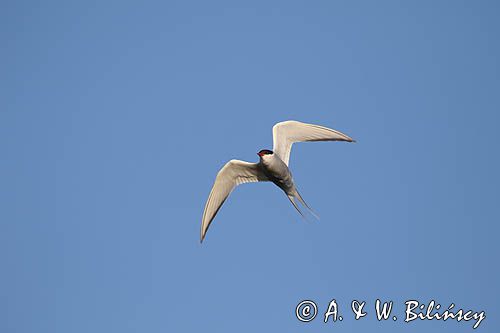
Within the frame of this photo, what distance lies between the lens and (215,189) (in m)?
16.7

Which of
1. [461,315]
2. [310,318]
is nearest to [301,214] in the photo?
[310,318]

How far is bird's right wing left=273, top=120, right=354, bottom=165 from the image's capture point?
16.1 metres

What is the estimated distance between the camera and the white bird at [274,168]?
15.9 m

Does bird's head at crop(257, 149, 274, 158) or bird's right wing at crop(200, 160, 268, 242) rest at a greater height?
bird's head at crop(257, 149, 274, 158)

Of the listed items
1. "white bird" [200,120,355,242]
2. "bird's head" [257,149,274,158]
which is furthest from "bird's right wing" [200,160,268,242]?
"bird's head" [257,149,274,158]

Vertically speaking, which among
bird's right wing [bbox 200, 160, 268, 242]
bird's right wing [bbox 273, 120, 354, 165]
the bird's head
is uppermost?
bird's right wing [bbox 273, 120, 354, 165]

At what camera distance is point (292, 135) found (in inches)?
652

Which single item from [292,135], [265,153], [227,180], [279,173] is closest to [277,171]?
[279,173]

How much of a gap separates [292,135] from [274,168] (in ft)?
3.49

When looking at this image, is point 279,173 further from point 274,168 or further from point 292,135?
point 292,135

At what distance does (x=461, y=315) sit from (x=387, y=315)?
1492mm

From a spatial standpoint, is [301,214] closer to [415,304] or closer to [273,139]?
[273,139]

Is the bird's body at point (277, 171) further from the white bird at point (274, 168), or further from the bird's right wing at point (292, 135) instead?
the bird's right wing at point (292, 135)

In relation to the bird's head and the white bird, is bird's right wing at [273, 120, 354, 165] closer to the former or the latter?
the white bird
